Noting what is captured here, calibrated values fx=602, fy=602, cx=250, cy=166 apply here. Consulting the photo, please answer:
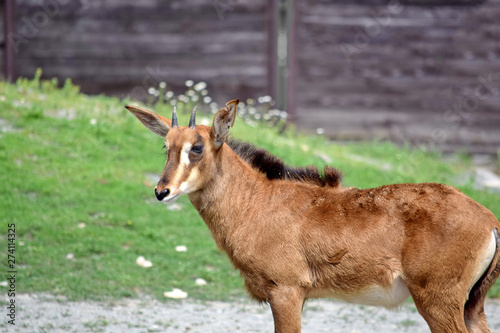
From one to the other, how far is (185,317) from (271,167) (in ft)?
6.69

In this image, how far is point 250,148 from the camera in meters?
5.33

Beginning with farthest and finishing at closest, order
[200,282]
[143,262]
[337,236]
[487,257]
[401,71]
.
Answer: [401,71], [143,262], [200,282], [337,236], [487,257]

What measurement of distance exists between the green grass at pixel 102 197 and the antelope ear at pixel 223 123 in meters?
2.62

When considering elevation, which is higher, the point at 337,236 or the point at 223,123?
the point at 223,123

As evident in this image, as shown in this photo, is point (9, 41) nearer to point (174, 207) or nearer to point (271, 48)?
point (271, 48)

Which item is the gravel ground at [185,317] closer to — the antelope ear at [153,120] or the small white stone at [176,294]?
the small white stone at [176,294]

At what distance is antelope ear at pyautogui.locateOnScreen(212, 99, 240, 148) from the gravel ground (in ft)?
7.01

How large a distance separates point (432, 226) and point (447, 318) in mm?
656

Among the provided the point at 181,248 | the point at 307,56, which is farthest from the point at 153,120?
the point at 307,56

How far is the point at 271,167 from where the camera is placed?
5.28 metres

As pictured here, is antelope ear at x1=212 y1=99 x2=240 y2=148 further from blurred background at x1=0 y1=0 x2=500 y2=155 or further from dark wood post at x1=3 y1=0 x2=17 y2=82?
dark wood post at x1=3 y1=0 x2=17 y2=82

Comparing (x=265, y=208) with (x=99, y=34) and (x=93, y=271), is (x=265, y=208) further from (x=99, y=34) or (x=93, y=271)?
(x=99, y=34)

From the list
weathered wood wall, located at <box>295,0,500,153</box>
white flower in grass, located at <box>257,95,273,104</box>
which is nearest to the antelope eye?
white flower in grass, located at <box>257,95,273,104</box>

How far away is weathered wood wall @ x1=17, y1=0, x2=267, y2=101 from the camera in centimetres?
1398
